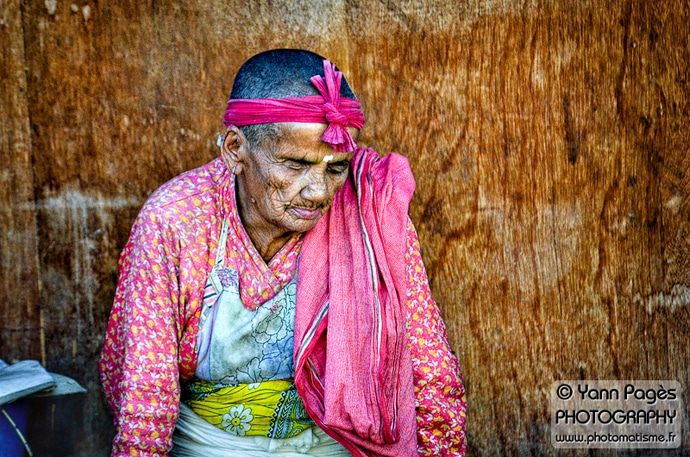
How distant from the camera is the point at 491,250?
3.05 meters

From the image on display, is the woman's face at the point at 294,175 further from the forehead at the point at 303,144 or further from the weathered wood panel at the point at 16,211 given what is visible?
the weathered wood panel at the point at 16,211

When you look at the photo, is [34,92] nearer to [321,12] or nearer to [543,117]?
[321,12]

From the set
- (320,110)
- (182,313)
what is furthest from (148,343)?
(320,110)

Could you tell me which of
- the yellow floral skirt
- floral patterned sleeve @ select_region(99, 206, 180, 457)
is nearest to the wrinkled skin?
floral patterned sleeve @ select_region(99, 206, 180, 457)

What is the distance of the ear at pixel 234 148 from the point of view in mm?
2377

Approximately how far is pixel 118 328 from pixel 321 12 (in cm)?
141

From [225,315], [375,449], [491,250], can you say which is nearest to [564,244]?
[491,250]

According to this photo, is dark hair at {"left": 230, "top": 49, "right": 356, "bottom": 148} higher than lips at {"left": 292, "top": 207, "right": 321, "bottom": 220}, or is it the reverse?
dark hair at {"left": 230, "top": 49, "right": 356, "bottom": 148}

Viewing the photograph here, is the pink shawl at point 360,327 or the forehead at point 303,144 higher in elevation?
the forehead at point 303,144

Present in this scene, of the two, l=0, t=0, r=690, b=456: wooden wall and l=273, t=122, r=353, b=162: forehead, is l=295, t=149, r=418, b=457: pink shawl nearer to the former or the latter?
l=273, t=122, r=353, b=162: forehead

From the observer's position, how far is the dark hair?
2271 mm

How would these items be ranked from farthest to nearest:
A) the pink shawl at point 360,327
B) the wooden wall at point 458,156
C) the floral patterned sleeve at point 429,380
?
the wooden wall at point 458,156, the floral patterned sleeve at point 429,380, the pink shawl at point 360,327

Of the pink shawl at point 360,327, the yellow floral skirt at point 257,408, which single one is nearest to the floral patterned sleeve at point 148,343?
the yellow floral skirt at point 257,408

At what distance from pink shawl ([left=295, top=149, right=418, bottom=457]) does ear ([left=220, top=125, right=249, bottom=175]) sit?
0.32 m
